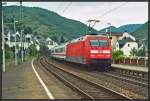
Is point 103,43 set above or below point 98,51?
above

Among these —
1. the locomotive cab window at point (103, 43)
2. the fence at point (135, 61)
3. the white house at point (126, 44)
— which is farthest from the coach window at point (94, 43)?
the white house at point (126, 44)

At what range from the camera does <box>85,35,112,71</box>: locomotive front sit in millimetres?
39906

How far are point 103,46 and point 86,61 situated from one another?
84.2 inches

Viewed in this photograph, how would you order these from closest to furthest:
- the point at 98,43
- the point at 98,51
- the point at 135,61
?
the point at 98,51 → the point at 98,43 → the point at 135,61

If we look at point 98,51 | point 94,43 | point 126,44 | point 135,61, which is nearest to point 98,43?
point 94,43

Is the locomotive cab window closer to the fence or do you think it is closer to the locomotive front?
the locomotive front

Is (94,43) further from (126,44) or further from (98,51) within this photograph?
(126,44)

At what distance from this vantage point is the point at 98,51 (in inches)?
1590

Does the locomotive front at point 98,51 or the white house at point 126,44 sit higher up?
the white house at point 126,44

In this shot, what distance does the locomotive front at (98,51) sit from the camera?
39.9 m

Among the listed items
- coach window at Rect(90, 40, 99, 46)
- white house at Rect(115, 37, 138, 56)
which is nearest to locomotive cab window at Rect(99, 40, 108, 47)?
coach window at Rect(90, 40, 99, 46)

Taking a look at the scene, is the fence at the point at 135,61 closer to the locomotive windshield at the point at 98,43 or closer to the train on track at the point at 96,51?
the train on track at the point at 96,51

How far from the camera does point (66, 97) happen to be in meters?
18.6

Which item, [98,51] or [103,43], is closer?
[98,51]
